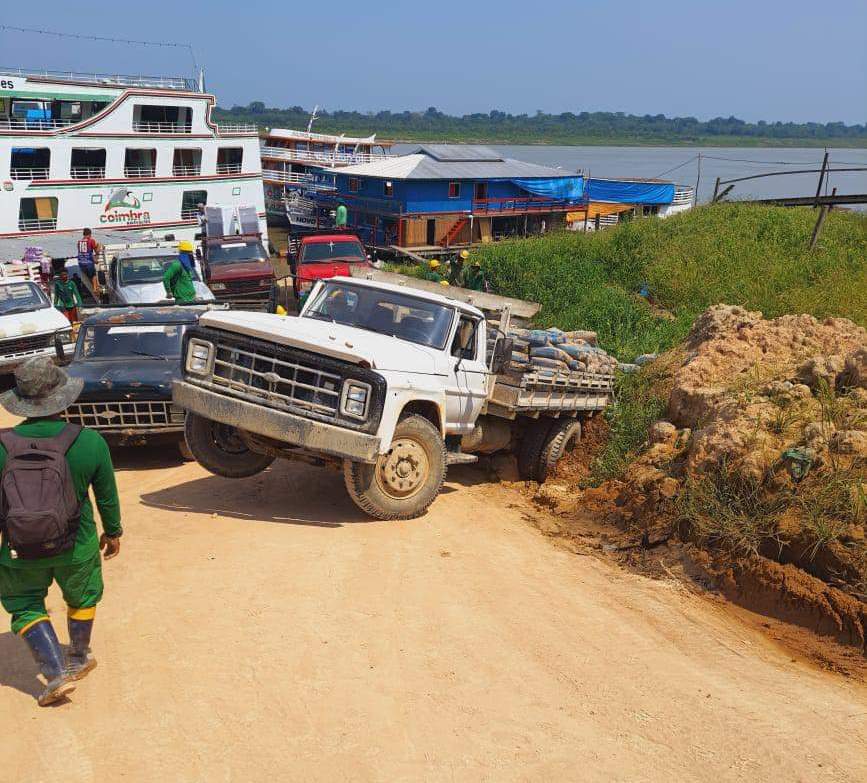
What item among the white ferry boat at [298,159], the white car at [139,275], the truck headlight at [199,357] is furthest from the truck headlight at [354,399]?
the white ferry boat at [298,159]

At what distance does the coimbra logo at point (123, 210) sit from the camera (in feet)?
95.7

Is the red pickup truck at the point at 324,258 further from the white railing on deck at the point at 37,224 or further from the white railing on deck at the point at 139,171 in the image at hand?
the white railing on deck at the point at 139,171

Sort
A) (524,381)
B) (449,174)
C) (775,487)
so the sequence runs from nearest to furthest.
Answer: (775,487)
(524,381)
(449,174)

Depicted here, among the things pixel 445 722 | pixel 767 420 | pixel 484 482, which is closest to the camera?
pixel 445 722

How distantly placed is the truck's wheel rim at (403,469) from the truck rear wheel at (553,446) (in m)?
2.56

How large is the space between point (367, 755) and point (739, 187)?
202 feet

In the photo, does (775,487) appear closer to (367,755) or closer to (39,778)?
(367,755)

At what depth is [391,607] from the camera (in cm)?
572

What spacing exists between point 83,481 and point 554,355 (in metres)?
6.64

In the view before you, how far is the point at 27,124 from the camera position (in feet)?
89.4

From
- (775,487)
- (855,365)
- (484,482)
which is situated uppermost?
(855,365)

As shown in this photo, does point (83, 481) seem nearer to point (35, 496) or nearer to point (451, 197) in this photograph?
point (35, 496)

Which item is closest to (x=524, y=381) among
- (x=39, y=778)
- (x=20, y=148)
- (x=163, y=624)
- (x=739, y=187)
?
(x=163, y=624)

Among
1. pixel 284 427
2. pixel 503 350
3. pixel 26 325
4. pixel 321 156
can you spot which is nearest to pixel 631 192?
pixel 321 156
